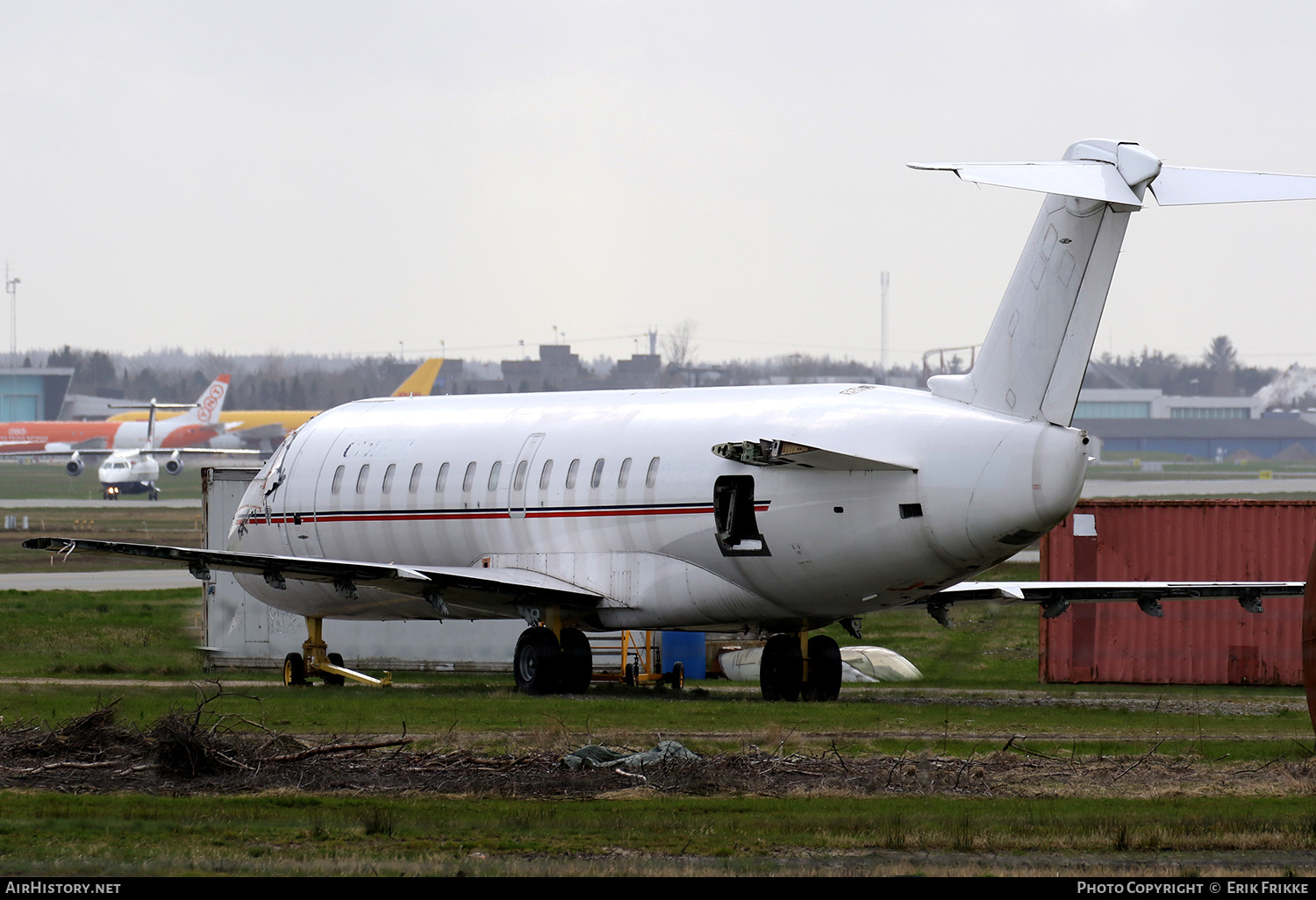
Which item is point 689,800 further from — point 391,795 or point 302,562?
point 302,562

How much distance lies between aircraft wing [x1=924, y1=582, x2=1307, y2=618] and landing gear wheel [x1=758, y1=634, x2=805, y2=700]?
1929mm

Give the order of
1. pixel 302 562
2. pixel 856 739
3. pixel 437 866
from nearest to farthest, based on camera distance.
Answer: pixel 437 866, pixel 856 739, pixel 302 562

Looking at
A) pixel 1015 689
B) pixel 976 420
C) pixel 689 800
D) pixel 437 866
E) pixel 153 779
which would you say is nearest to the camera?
pixel 437 866

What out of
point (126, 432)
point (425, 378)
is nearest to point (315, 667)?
point (425, 378)

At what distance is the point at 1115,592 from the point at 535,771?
40.1 ft

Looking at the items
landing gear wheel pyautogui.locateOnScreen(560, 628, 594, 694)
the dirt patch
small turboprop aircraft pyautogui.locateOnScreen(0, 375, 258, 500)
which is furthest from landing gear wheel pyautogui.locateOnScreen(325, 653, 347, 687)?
small turboprop aircraft pyautogui.locateOnScreen(0, 375, 258, 500)

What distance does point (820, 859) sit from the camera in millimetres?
11242

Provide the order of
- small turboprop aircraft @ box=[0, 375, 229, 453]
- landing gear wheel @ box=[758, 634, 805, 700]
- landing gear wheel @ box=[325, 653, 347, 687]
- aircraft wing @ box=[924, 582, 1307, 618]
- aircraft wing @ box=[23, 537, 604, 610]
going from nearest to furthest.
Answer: aircraft wing @ box=[23, 537, 604, 610] → aircraft wing @ box=[924, 582, 1307, 618] → landing gear wheel @ box=[758, 634, 805, 700] → landing gear wheel @ box=[325, 653, 347, 687] → small turboprop aircraft @ box=[0, 375, 229, 453]

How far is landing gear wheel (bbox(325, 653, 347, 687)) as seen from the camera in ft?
94.6

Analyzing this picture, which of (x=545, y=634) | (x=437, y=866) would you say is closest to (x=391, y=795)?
(x=437, y=866)

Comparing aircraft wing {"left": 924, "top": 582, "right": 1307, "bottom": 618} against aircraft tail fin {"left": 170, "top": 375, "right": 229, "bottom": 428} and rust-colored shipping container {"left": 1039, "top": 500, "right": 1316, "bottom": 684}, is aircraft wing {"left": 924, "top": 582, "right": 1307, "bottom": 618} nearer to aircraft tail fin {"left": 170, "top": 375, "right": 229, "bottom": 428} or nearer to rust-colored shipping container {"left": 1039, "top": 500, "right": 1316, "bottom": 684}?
rust-colored shipping container {"left": 1039, "top": 500, "right": 1316, "bottom": 684}

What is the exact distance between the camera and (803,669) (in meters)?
25.0

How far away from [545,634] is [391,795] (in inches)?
421

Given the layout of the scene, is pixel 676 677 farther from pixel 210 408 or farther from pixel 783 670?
pixel 210 408
